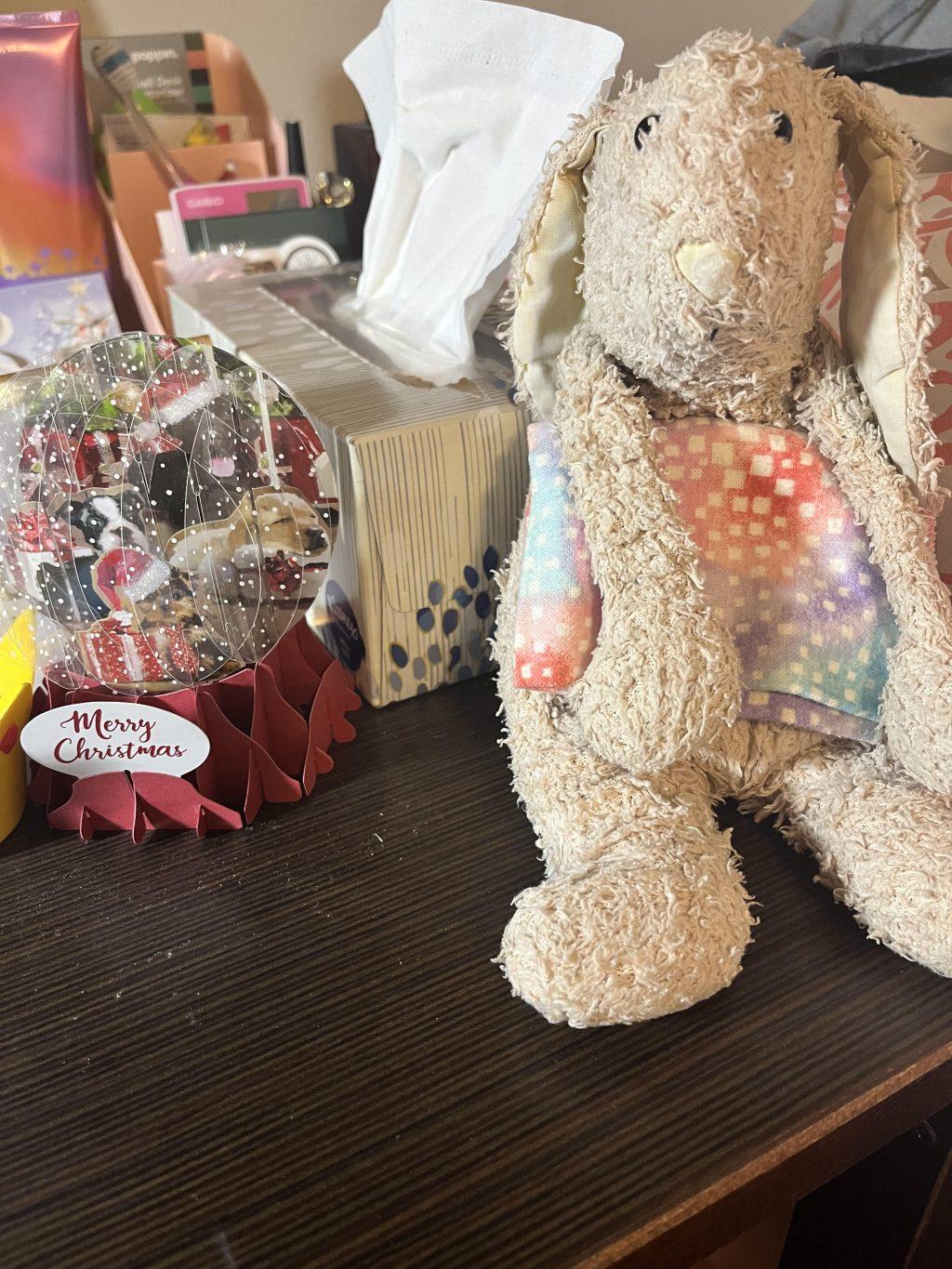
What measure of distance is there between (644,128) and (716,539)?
0.21 metres

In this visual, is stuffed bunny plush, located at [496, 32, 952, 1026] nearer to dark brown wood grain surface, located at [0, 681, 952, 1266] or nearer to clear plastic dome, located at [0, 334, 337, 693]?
dark brown wood grain surface, located at [0, 681, 952, 1266]

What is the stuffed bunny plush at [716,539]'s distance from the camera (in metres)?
0.44

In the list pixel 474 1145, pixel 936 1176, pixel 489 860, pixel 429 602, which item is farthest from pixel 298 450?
pixel 936 1176

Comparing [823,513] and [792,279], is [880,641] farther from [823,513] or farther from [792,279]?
[792,279]

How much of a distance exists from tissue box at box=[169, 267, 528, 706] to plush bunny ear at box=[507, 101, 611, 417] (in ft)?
0.24

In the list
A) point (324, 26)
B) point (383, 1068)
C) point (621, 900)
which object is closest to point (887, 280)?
point (621, 900)

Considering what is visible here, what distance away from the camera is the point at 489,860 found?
21.9 inches

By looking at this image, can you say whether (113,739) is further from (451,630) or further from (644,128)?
(644,128)

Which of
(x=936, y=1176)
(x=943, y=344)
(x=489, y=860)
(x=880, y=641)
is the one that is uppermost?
(x=943, y=344)

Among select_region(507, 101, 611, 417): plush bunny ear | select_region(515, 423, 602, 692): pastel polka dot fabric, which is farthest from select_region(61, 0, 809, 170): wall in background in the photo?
select_region(515, 423, 602, 692): pastel polka dot fabric

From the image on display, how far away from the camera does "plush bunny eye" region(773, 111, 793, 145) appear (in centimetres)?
43

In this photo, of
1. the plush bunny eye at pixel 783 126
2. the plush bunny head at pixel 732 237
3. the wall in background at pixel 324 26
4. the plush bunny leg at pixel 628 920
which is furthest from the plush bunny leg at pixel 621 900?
the wall in background at pixel 324 26

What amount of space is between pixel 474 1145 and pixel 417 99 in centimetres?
72

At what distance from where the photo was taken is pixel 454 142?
2.41 ft
